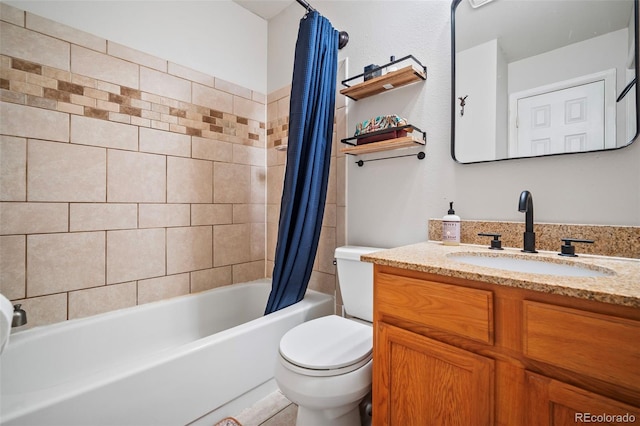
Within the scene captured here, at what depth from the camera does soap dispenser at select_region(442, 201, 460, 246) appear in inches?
50.6

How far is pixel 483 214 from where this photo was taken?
132 centimetres

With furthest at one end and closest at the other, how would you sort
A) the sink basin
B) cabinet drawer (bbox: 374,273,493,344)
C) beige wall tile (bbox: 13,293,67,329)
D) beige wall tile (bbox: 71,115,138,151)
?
beige wall tile (bbox: 71,115,138,151) → beige wall tile (bbox: 13,293,67,329) → the sink basin → cabinet drawer (bbox: 374,273,493,344)

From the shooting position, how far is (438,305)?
84cm

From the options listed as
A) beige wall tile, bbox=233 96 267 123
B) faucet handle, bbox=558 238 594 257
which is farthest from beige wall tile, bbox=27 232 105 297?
faucet handle, bbox=558 238 594 257

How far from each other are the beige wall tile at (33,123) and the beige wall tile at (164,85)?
48 cm

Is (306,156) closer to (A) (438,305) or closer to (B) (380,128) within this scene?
(B) (380,128)

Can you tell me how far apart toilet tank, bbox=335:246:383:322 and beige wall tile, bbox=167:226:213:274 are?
3.44 ft

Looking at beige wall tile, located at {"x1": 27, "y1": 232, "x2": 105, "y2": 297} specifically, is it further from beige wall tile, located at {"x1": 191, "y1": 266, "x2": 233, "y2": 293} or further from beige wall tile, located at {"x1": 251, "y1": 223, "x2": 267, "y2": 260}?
beige wall tile, located at {"x1": 251, "y1": 223, "x2": 267, "y2": 260}

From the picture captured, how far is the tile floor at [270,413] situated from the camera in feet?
4.46

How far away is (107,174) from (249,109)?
1.13 meters

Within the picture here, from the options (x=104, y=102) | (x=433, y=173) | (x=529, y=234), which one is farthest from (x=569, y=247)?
(x=104, y=102)

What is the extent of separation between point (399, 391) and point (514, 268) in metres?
0.63

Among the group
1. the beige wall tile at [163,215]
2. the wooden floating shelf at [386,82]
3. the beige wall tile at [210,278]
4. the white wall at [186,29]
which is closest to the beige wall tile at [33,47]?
the white wall at [186,29]

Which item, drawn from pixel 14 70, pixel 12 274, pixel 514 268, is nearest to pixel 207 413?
pixel 12 274
